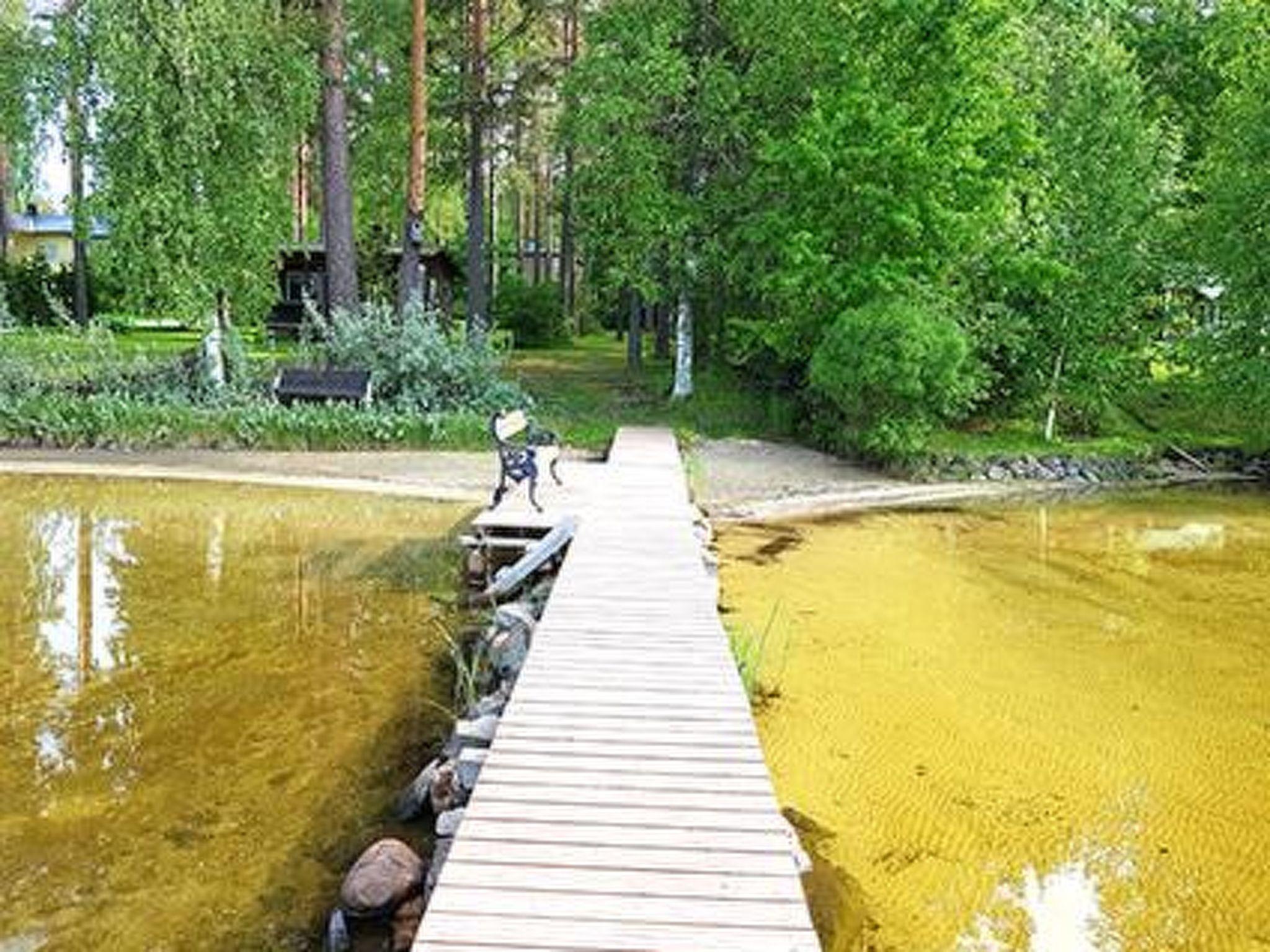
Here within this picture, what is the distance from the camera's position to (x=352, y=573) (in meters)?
10.2

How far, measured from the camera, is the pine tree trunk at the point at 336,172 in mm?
19188

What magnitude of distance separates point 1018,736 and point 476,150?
796 inches

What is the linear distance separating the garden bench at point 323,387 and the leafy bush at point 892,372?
6875 mm

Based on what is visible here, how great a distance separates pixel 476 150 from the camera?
2430 centimetres

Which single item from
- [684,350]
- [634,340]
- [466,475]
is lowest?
[466,475]

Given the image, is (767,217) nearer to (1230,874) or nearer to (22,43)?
(22,43)

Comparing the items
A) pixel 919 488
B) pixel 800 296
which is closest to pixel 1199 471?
pixel 919 488

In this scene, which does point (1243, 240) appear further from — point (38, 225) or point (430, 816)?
point (38, 225)

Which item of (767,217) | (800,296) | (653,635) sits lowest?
Result: (653,635)

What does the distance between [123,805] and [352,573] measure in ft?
15.8

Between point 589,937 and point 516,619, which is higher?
point 589,937

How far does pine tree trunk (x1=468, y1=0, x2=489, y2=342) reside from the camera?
23.4 meters

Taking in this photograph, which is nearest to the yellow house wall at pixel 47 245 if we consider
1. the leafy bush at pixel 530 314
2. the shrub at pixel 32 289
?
the shrub at pixel 32 289

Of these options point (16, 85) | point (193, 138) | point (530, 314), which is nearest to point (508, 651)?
point (193, 138)
